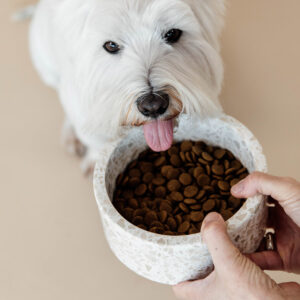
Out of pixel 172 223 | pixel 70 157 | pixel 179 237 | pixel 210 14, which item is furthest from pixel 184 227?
pixel 70 157

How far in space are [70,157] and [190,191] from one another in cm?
65

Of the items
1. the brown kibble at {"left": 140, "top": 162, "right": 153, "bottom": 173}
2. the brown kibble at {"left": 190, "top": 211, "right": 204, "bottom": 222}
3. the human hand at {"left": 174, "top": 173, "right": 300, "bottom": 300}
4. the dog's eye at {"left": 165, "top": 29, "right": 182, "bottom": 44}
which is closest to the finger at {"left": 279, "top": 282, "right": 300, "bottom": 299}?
the human hand at {"left": 174, "top": 173, "right": 300, "bottom": 300}

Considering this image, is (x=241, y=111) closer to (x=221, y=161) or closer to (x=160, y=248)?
(x=221, y=161)

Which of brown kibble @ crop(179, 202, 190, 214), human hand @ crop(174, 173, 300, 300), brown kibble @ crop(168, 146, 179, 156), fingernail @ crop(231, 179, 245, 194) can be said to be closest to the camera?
human hand @ crop(174, 173, 300, 300)

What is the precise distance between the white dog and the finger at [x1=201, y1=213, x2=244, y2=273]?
1.00 feet

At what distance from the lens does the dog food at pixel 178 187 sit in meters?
0.99

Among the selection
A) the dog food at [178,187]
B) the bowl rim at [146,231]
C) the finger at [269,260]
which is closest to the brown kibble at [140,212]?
the dog food at [178,187]

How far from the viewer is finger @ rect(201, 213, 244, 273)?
81cm

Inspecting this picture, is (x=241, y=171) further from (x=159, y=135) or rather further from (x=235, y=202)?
(x=159, y=135)

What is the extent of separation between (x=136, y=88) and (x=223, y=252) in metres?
0.42

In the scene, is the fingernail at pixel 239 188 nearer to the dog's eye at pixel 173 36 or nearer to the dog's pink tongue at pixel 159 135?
the dog's pink tongue at pixel 159 135

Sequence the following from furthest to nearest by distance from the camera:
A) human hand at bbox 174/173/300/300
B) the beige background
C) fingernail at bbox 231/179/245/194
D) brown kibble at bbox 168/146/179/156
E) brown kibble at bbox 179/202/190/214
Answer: the beige background < brown kibble at bbox 168/146/179/156 < brown kibble at bbox 179/202/190/214 < fingernail at bbox 231/179/245/194 < human hand at bbox 174/173/300/300

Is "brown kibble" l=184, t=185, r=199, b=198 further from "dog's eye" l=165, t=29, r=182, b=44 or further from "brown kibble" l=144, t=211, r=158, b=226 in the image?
"dog's eye" l=165, t=29, r=182, b=44

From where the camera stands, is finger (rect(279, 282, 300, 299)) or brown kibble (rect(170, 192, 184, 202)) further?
brown kibble (rect(170, 192, 184, 202))
